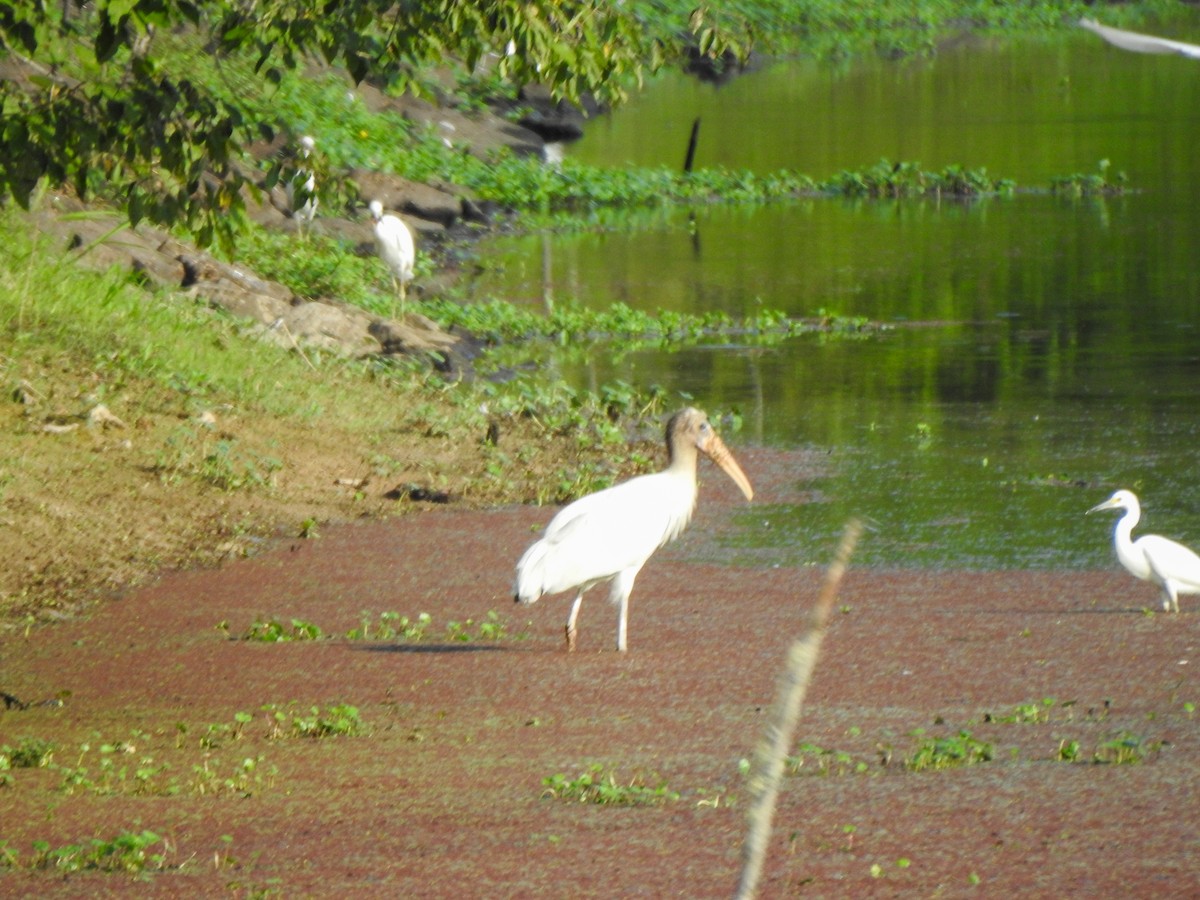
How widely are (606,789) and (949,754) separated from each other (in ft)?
3.78

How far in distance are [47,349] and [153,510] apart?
6.42 feet

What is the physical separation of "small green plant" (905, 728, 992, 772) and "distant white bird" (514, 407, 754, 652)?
1.96 meters

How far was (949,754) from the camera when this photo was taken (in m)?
5.81

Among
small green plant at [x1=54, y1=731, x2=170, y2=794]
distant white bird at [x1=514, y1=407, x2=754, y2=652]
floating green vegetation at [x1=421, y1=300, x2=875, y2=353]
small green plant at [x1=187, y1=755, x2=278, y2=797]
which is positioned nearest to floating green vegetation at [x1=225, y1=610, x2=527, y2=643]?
distant white bird at [x1=514, y1=407, x2=754, y2=652]

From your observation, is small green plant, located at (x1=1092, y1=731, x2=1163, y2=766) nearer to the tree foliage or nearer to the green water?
the tree foliage

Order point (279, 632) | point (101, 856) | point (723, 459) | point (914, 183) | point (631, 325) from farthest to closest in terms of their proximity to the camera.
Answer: point (914, 183)
point (631, 325)
point (723, 459)
point (279, 632)
point (101, 856)

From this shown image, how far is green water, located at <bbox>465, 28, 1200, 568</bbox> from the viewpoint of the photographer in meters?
10.8

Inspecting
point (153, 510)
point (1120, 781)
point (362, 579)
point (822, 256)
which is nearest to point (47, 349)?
point (153, 510)

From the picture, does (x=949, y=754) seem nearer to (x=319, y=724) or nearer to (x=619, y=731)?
(x=619, y=731)

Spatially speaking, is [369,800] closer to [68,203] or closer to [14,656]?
[14,656]

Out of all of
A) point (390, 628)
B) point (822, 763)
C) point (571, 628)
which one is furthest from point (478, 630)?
point (822, 763)

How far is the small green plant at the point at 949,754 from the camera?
576 centimetres

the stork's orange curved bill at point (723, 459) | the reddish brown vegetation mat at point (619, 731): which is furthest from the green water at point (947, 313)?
the reddish brown vegetation mat at point (619, 731)

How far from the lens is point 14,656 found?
767 cm
